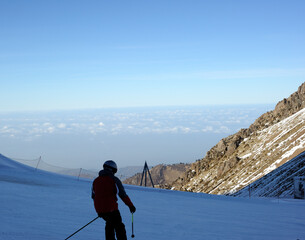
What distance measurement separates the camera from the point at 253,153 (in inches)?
2527

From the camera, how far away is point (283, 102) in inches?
3440

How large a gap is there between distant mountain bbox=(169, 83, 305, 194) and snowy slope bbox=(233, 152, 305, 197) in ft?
17.9

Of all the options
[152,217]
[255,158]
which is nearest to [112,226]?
[152,217]

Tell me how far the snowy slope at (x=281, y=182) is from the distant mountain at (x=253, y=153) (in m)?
5.47

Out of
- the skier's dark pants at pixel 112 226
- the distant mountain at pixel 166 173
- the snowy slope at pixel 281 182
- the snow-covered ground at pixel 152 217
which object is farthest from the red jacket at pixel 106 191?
the distant mountain at pixel 166 173

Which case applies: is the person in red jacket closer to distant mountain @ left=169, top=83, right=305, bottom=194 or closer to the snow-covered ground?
the snow-covered ground

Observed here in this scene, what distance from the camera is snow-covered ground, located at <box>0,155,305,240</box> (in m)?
8.23

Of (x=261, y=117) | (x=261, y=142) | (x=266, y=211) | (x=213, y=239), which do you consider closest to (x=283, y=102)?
(x=261, y=117)

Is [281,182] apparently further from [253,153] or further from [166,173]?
[166,173]

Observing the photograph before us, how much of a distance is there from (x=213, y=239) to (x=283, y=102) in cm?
8642

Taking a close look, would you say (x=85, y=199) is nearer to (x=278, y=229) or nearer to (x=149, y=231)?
(x=149, y=231)

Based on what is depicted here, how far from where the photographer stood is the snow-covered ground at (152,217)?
823 centimetres

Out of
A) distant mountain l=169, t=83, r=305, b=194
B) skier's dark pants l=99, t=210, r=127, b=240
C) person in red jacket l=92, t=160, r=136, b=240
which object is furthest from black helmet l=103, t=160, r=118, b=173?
distant mountain l=169, t=83, r=305, b=194

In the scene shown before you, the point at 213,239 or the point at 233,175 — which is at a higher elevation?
the point at 213,239
